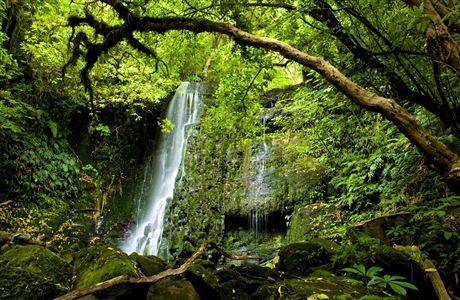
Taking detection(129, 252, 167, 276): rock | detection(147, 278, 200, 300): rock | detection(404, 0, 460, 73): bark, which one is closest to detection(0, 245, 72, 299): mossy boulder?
detection(129, 252, 167, 276): rock

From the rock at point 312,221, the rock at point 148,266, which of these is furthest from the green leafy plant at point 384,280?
the rock at point 312,221

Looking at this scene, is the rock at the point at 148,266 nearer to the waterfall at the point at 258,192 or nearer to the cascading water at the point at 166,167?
the waterfall at the point at 258,192

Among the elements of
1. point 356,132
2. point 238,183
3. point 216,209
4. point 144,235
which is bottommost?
point 144,235

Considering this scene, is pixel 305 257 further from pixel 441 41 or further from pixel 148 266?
pixel 441 41

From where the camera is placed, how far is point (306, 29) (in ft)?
19.5

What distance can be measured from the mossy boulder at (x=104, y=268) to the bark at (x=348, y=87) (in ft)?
9.23

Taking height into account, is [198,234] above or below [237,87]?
below

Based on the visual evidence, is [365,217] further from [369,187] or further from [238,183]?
[238,183]

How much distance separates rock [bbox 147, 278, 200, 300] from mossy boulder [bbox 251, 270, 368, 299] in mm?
631

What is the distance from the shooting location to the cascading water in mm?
10938

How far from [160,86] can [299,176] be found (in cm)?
584

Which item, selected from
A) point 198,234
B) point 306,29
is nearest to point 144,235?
point 198,234

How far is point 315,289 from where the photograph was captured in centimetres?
281

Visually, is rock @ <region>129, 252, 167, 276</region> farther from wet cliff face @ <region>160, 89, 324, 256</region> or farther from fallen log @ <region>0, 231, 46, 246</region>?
wet cliff face @ <region>160, 89, 324, 256</region>
